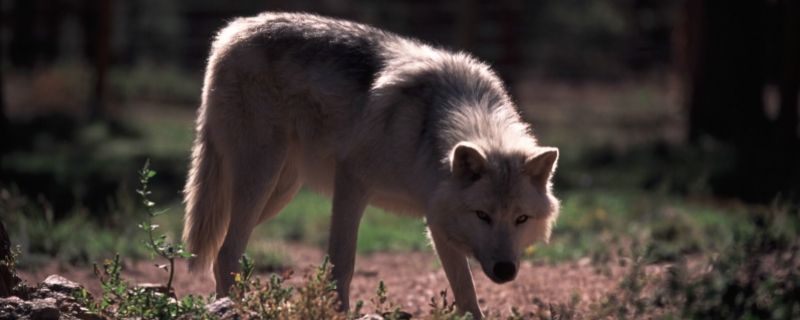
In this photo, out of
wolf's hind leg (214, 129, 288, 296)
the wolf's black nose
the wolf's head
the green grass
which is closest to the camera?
the wolf's black nose

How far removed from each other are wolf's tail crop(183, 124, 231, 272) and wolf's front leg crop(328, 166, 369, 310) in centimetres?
95

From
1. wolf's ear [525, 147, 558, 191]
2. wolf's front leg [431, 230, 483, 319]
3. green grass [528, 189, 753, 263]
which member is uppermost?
wolf's ear [525, 147, 558, 191]

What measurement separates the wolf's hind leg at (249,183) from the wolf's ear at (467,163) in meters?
1.38

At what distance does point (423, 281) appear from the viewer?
6.62 m

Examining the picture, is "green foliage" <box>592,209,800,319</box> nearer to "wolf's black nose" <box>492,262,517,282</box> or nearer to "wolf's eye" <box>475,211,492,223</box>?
"wolf's black nose" <box>492,262,517,282</box>

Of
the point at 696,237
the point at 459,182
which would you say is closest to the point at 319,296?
the point at 459,182

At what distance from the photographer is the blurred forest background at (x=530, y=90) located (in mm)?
10664

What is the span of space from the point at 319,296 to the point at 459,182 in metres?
1.06

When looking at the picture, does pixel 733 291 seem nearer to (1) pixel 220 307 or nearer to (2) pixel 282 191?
(1) pixel 220 307

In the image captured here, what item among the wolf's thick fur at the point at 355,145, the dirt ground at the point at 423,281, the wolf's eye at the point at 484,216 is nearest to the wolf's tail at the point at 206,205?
the wolf's thick fur at the point at 355,145

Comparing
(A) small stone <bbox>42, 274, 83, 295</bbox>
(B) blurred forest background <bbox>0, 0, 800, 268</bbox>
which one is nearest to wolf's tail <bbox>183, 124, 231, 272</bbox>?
(A) small stone <bbox>42, 274, 83, 295</bbox>

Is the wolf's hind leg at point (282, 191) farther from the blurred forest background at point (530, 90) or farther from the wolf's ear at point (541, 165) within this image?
the wolf's ear at point (541, 165)

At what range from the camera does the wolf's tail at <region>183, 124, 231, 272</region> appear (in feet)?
18.5

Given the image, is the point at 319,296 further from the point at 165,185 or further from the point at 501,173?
the point at 165,185
